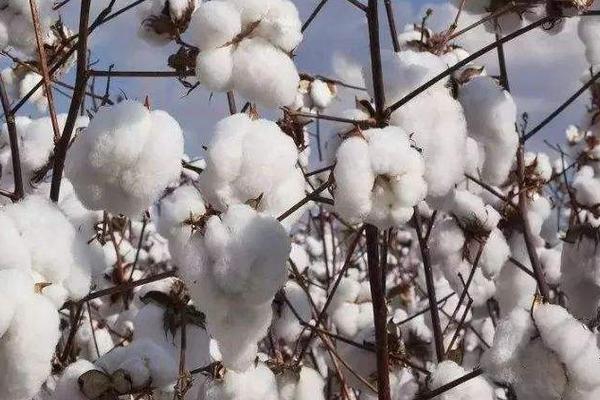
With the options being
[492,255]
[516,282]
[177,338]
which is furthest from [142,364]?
[516,282]

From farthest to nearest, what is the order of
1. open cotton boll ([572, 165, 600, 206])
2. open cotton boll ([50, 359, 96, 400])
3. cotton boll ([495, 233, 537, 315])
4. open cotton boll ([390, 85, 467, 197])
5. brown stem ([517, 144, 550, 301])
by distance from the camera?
open cotton boll ([572, 165, 600, 206]), cotton boll ([495, 233, 537, 315]), brown stem ([517, 144, 550, 301]), open cotton boll ([50, 359, 96, 400]), open cotton boll ([390, 85, 467, 197])

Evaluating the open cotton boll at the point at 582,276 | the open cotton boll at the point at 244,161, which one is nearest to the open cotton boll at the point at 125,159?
the open cotton boll at the point at 244,161

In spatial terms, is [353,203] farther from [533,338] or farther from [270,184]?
[533,338]

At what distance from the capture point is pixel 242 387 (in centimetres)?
153

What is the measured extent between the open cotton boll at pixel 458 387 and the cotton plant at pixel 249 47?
0.68 m

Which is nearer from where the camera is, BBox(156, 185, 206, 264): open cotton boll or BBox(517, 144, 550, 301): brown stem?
BBox(156, 185, 206, 264): open cotton boll

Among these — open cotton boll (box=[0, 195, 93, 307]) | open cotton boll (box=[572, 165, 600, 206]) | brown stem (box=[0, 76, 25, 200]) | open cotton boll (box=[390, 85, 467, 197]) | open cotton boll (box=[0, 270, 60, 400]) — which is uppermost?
open cotton boll (box=[572, 165, 600, 206])

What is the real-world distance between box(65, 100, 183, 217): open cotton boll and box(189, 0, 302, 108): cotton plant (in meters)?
0.12

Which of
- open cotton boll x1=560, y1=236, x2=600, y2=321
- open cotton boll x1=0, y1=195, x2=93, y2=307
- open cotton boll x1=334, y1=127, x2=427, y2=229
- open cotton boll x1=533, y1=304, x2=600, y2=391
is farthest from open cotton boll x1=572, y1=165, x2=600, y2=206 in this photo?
open cotton boll x1=0, y1=195, x2=93, y2=307

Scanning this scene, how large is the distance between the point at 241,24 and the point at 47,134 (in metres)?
0.89

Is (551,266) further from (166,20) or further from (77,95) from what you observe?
(77,95)

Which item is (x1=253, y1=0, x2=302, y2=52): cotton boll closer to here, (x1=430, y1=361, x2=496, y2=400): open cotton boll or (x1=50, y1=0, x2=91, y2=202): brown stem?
(x1=50, y1=0, x2=91, y2=202): brown stem

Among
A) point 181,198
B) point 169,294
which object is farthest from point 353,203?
point 169,294

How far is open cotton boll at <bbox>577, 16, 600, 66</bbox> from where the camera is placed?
6.17 ft
